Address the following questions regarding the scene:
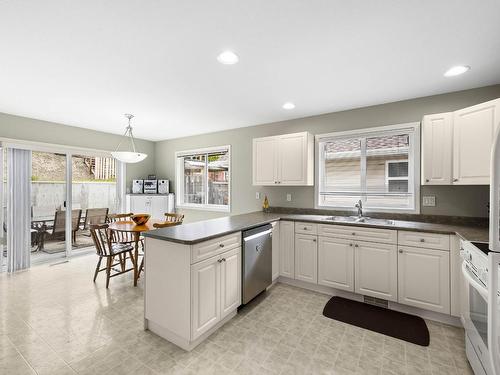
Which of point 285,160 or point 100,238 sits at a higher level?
point 285,160

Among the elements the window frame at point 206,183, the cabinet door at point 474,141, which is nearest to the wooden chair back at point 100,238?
the window frame at point 206,183

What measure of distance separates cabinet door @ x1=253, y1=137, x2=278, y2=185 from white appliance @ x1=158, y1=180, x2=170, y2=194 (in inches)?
99.9

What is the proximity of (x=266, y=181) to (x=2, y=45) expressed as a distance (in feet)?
10.2

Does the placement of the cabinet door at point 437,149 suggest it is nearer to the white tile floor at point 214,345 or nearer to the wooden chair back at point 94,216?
the white tile floor at point 214,345

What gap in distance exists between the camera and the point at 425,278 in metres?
2.36

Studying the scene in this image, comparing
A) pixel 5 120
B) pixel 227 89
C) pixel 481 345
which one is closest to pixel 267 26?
pixel 227 89

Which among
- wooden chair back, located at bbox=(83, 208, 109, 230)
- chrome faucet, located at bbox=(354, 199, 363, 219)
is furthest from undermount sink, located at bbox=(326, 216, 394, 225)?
wooden chair back, located at bbox=(83, 208, 109, 230)

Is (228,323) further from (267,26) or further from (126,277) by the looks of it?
(267,26)

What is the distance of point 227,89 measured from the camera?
108 inches

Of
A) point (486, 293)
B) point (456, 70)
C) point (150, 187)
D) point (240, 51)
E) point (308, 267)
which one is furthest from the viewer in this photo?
point (150, 187)

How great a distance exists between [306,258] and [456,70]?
2.55m

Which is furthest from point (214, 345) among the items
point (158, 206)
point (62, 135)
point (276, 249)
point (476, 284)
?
point (62, 135)

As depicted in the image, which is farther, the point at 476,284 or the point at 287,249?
the point at 287,249

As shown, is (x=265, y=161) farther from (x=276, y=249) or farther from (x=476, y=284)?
(x=476, y=284)
